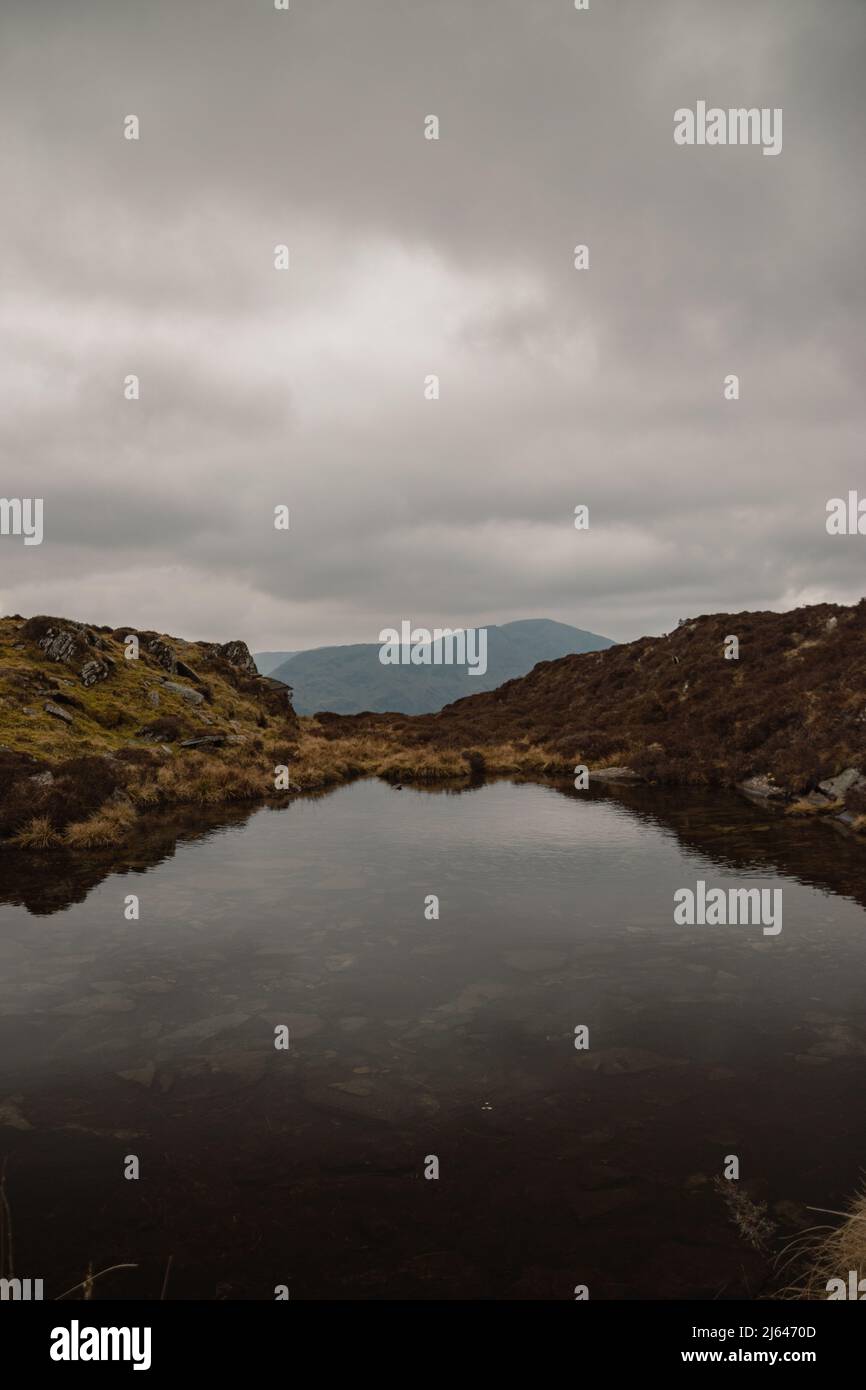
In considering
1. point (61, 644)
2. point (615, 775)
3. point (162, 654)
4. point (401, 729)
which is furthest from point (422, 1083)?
point (401, 729)

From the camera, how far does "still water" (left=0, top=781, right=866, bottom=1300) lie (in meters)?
5.87

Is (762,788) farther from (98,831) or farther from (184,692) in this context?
(184,692)

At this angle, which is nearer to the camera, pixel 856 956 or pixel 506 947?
pixel 856 956

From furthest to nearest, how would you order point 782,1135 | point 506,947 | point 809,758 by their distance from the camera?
1. point 809,758
2. point 506,947
3. point 782,1135

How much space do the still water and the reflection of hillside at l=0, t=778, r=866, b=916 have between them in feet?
0.93

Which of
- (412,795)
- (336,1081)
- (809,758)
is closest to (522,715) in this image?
(412,795)

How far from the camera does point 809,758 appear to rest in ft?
93.4

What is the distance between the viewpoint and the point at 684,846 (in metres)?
21.0

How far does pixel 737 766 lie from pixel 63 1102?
30.4 meters

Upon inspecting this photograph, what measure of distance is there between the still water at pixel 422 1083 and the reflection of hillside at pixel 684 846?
0.93 ft

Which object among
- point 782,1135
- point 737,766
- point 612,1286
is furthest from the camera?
point 737,766

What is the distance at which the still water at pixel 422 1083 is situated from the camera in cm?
587

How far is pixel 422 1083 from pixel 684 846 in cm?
1450

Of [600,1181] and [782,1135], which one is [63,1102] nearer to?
[600,1181]
